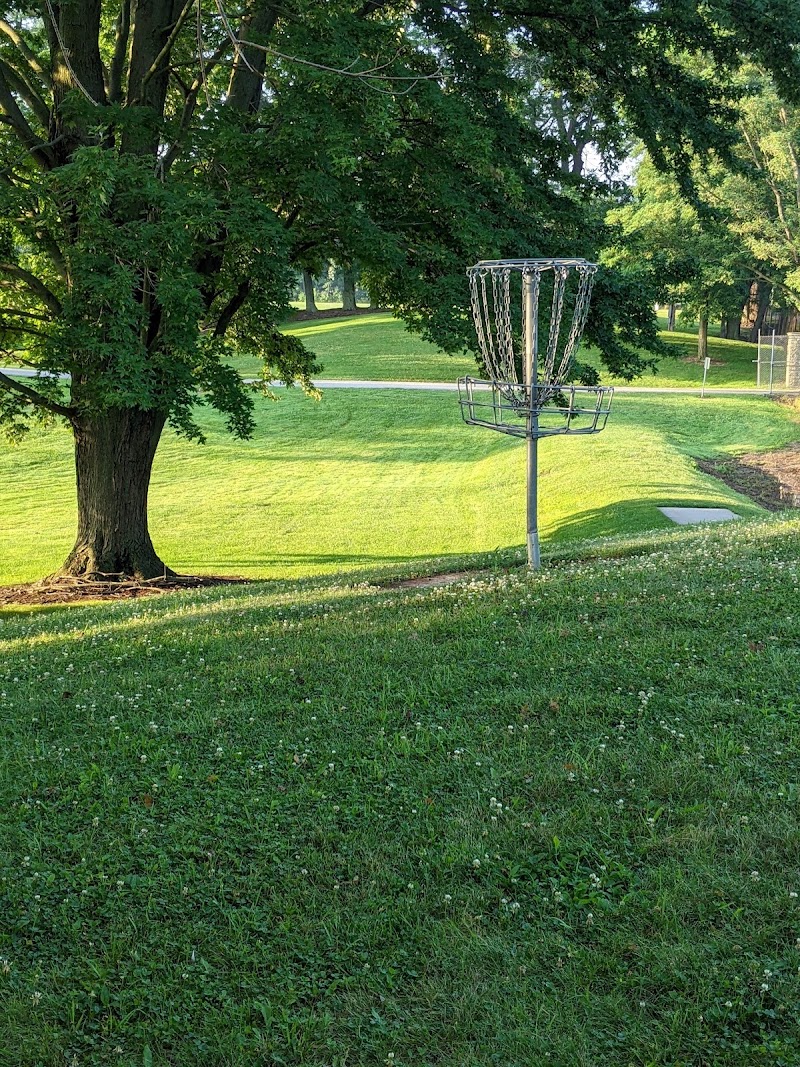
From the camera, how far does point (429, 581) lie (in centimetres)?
1104

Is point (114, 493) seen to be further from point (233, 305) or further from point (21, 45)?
point (21, 45)

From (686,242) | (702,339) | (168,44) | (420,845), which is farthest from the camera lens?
(702,339)

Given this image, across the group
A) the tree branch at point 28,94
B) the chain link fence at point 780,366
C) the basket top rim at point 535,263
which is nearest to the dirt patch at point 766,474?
the chain link fence at point 780,366

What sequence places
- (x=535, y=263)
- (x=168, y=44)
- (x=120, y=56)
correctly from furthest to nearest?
(x=120, y=56) → (x=168, y=44) → (x=535, y=263)

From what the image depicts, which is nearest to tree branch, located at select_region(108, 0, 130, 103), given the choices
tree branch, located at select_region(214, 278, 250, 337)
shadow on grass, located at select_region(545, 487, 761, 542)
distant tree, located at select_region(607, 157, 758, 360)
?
tree branch, located at select_region(214, 278, 250, 337)

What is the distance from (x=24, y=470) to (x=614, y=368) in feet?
73.7

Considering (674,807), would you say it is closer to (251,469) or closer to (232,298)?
(232,298)

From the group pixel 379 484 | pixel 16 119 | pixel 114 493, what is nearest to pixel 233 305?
pixel 114 493

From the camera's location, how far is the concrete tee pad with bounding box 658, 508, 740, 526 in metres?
18.6

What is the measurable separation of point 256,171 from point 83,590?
6.90m

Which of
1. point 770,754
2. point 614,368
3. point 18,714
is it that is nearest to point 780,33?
Answer: point 614,368

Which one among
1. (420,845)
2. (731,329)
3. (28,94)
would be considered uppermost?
(731,329)

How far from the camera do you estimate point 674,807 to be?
15.4 ft

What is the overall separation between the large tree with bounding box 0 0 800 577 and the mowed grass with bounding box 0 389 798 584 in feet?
14.3
